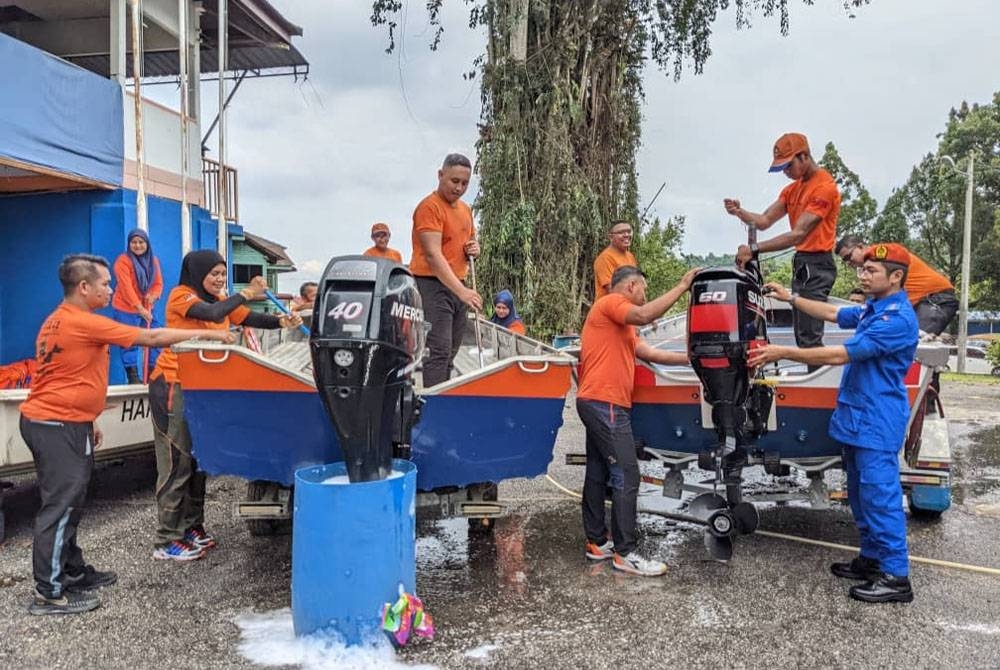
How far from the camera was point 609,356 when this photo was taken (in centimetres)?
452

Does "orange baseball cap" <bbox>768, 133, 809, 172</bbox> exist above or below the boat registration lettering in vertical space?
above

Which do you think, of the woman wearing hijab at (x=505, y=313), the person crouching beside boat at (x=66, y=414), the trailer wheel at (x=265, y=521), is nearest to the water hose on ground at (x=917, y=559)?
the trailer wheel at (x=265, y=521)

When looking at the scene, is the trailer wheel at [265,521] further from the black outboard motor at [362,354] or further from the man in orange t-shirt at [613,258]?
the man in orange t-shirt at [613,258]

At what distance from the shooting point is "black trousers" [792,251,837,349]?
5.17 metres

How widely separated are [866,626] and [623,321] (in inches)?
74.9

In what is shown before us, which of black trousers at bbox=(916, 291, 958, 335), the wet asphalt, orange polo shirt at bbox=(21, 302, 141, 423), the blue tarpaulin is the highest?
the blue tarpaulin

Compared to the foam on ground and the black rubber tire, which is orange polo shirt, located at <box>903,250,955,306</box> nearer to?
the black rubber tire

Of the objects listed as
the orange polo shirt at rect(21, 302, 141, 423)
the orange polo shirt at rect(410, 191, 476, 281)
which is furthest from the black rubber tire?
the orange polo shirt at rect(21, 302, 141, 423)

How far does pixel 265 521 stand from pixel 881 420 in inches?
143

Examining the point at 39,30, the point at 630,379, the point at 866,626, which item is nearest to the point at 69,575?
the point at 630,379

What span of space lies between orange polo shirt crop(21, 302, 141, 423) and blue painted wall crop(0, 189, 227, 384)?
5.34m

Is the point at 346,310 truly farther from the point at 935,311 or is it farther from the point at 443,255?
the point at 935,311

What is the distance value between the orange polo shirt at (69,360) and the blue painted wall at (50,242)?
5.34m

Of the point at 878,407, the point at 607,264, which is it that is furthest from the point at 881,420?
the point at 607,264
